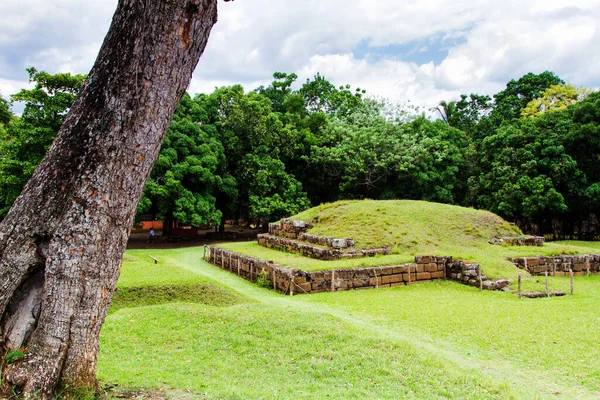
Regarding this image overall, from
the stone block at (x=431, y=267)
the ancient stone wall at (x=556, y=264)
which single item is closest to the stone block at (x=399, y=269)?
the stone block at (x=431, y=267)

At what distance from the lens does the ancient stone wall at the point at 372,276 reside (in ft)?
40.1

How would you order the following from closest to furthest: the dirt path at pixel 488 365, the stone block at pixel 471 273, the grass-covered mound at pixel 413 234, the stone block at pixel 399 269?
the dirt path at pixel 488 365 < the stone block at pixel 471 273 < the stone block at pixel 399 269 < the grass-covered mound at pixel 413 234

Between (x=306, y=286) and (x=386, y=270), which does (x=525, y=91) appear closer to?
(x=386, y=270)

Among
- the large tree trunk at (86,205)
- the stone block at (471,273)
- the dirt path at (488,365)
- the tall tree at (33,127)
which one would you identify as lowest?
the dirt path at (488,365)

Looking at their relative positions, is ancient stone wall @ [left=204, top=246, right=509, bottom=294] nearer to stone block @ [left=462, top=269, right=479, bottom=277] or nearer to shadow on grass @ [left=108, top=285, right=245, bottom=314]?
stone block @ [left=462, top=269, right=479, bottom=277]

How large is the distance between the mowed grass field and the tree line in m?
12.8

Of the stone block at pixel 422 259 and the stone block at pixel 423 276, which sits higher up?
the stone block at pixel 422 259

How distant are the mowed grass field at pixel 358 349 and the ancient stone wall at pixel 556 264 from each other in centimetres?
395

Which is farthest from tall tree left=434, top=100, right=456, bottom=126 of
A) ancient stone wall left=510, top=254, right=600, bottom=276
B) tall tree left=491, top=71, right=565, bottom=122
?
ancient stone wall left=510, top=254, right=600, bottom=276

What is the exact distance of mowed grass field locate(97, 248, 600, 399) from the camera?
478 centimetres

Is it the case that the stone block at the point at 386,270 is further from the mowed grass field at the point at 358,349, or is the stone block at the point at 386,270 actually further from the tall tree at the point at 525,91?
the tall tree at the point at 525,91

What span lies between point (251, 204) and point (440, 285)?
1322cm

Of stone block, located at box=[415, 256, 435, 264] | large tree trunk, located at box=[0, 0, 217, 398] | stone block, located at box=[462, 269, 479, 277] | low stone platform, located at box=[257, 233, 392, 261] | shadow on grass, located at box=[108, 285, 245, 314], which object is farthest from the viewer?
low stone platform, located at box=[257, 233, 392, 261]

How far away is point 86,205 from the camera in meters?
3.42
